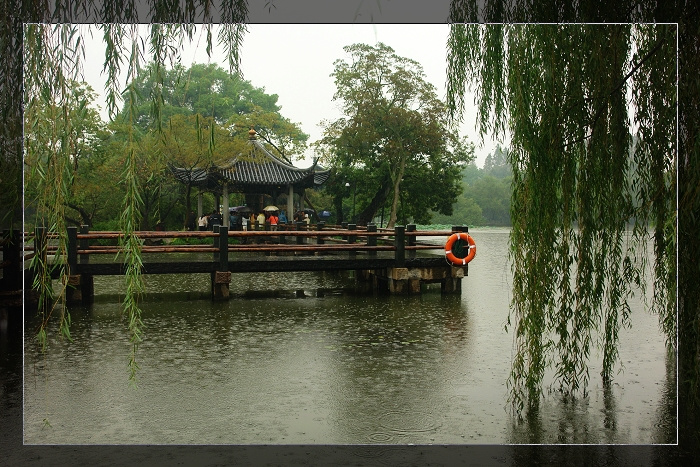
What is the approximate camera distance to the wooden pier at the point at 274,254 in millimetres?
3258

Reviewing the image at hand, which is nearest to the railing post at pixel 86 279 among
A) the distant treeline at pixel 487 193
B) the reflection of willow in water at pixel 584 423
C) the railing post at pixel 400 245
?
the railing post at pixel 400 245

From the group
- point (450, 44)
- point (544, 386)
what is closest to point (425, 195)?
point (450, 44)

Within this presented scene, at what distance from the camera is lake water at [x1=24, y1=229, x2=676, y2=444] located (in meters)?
2.92

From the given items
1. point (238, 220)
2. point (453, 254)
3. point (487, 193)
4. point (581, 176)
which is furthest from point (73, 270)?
point (581, 176)

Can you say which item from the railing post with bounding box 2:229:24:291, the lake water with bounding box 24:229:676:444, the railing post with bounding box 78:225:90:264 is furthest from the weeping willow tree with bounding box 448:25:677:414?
the railing post with bounding box 2:229:24:291

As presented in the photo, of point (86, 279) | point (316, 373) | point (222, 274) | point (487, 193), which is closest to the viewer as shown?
point (487, 193)

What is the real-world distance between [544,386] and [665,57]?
175cm

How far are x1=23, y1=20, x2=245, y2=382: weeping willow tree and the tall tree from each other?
0.90 meters

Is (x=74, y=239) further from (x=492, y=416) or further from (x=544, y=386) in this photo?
(x=544, y=386)

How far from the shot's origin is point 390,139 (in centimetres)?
360

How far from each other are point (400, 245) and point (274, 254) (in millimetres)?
776

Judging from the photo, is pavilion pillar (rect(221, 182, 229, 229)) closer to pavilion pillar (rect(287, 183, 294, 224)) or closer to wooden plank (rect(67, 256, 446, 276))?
wooden plank (rect(67, 256, 446, 276))

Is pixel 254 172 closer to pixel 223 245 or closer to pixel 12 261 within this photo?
pixel 223 245

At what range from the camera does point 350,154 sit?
362cm
